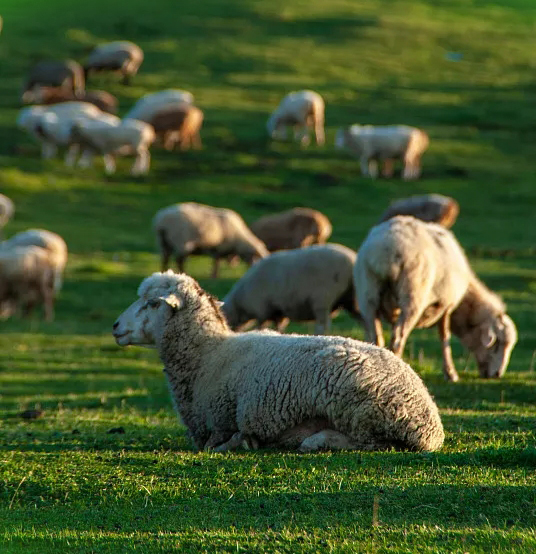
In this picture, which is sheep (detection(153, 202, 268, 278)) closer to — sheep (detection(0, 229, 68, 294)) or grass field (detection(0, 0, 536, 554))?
grass field (detection(0, 0, 536, 554))

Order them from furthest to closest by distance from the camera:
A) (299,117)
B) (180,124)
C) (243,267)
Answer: (299,117) < (180,124) < (243,267)

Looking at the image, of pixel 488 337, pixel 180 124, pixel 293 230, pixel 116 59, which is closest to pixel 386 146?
pixel 180 124

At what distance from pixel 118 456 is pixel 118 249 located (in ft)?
72.4

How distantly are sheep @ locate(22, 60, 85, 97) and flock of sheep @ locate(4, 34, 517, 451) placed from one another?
22.7 metres

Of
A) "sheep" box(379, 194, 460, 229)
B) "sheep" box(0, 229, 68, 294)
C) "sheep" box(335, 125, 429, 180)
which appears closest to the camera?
"sheep" box(0, 229, 68, 294)

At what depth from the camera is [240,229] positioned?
27500 millimetres

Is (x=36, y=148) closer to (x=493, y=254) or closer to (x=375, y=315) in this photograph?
(x=493, y=254)

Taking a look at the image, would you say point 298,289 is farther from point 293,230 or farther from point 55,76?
point 55,76

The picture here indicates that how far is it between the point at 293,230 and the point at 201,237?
171 inches

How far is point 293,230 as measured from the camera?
30.6m

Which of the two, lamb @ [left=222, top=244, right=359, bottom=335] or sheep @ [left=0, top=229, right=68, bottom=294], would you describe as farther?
sheep @ [left=0, top=229, right=68, bottom=294]

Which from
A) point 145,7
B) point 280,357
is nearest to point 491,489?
point 280,357

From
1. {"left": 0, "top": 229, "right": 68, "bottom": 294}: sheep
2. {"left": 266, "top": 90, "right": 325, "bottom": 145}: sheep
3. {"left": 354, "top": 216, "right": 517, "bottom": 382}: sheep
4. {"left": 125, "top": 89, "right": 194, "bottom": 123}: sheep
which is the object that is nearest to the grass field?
{"left": 0, "top": 229, "right": 68, "bottom": 294}: sheep

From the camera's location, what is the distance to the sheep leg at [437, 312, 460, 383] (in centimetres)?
1444
